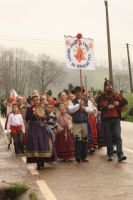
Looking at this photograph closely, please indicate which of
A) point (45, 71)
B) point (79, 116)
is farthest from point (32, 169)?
point (45, 71)

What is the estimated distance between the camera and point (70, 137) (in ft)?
40.2

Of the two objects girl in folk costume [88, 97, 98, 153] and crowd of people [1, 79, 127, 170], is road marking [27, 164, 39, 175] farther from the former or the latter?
girl in folk costume [88, 97, 98, 153]

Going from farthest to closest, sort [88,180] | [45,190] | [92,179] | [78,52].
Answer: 1. [78,52]
2. [92,179]
3. [88,180]
4. [45,190]

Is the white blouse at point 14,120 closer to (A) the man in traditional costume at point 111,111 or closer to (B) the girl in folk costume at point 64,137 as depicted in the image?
(B) the girl in folk costume at point 64,137

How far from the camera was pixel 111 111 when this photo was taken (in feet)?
39.1

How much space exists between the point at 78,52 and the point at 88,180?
555 centimetres

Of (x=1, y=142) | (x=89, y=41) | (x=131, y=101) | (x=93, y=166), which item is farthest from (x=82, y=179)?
(x=131, y=101)

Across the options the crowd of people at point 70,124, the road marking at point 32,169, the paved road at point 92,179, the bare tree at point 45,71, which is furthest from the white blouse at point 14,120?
the bare tree at point 45,71

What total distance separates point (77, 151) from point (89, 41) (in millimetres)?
3597

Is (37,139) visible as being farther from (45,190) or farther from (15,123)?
(15,123)

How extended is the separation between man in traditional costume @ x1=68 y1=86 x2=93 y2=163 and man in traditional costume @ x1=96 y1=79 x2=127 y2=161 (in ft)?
1.31

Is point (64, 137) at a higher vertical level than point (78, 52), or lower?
lower

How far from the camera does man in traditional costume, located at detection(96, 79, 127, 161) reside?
1179 centimetres

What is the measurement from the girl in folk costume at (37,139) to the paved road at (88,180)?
11.8 inches
